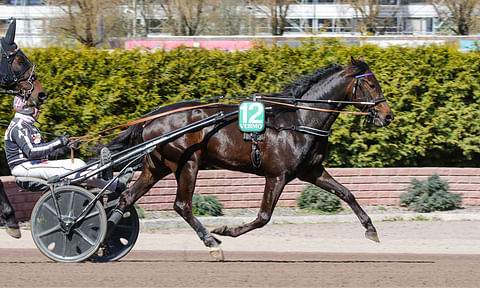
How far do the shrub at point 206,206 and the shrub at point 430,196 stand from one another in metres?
2.91

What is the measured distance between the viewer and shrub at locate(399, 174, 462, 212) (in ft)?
33.4

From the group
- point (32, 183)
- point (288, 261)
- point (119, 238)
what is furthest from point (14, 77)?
point (288, 261)

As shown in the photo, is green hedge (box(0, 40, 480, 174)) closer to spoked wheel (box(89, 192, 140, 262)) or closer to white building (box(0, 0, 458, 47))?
spoked wheel (box(89, 192, 140, 262))

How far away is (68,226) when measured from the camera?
664cm

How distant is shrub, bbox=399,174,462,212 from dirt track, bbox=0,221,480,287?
1.01ft

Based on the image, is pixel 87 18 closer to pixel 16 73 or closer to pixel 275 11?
pixel 275 11

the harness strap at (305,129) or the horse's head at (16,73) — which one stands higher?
the horse's head at (16,73)

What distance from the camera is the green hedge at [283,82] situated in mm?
9930

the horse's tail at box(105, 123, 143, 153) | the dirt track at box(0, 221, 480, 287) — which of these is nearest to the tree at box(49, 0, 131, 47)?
the dirt track at box(0, 221, 480, 287)

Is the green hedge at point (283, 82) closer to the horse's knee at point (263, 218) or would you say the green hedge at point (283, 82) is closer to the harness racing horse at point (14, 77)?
the harness racing horse at point (14, 77)

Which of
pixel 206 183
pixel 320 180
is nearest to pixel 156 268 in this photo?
pixel 320 180

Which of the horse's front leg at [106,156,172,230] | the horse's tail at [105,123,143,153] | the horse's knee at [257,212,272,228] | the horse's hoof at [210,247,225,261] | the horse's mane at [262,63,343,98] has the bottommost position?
the horse's hoof at [210,247,225,261]

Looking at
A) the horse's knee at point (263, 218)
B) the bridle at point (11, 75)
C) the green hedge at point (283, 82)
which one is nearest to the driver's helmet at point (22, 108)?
the bridle at point (11, 75)

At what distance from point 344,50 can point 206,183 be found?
3061mm
